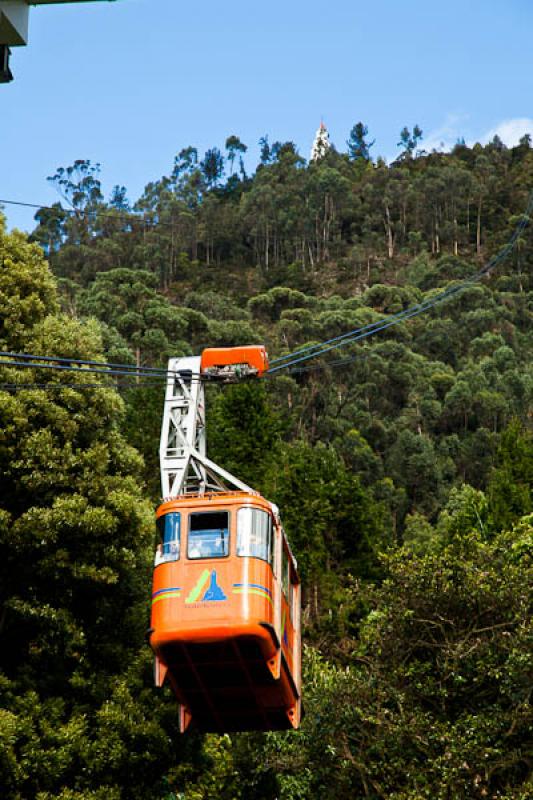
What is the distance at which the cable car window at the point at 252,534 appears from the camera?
1449 centimetres

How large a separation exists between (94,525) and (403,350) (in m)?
50.8

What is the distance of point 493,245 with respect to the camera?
100812mm

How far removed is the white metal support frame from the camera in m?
17.8

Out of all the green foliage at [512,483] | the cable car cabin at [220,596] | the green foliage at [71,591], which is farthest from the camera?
the green foliage at [512,483]

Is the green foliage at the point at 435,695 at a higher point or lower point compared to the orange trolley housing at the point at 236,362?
lower

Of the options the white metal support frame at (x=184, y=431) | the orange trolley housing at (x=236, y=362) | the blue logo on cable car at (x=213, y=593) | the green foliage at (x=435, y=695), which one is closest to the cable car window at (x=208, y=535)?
the blue logo on cable car at (x=213, y=593)

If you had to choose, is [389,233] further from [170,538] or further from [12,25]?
[12,25]

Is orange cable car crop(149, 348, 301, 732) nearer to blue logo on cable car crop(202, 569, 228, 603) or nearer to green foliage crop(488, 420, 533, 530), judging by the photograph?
blue logo on cable car crop(202, 569, 228, 603)

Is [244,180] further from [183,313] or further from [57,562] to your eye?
[57,562]

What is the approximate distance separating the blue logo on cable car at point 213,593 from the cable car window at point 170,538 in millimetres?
620

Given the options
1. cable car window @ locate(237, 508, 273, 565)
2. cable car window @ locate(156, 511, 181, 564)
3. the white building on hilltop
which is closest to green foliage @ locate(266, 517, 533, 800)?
cable car window @ locate(237, 508, 273, 565)

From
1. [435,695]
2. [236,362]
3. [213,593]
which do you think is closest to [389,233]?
[435,695]

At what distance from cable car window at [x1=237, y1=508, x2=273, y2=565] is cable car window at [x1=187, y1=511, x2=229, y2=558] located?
7.4 inches

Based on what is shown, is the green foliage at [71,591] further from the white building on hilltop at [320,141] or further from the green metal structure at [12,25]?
the white building on hilltop at [320,141]
